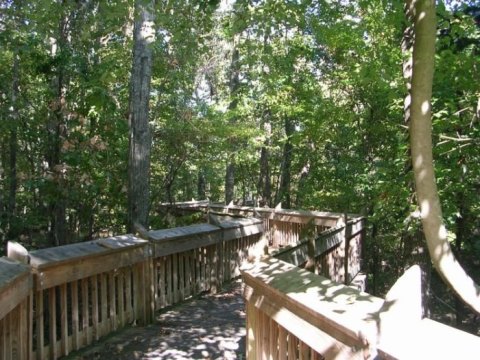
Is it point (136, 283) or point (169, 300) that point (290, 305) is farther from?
point (169, 300)

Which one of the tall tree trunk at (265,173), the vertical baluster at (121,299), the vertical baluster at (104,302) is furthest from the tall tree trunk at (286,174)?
the vertical baluster at (104,302)

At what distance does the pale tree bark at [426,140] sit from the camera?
2.39m

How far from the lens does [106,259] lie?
5113 millimetres

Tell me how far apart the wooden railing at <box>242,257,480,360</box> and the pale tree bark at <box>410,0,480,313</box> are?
479 mm

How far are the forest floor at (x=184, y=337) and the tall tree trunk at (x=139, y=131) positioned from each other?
6.52ft

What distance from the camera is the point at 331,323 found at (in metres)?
2.20

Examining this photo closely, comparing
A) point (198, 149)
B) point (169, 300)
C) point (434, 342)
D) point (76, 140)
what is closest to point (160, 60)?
point (198, 149)

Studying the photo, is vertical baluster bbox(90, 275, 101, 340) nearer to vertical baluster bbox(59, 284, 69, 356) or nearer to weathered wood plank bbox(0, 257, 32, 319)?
vertical baluster bbox(59, 284, 69, 356)

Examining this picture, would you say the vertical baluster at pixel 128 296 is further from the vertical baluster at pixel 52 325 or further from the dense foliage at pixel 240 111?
the dense foliage at pixel 240 111

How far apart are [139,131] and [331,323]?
622 cm

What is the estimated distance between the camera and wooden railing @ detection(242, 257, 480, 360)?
1689 mm

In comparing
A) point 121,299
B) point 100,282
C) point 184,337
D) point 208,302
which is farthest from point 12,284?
point 208,302

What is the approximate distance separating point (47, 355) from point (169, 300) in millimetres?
2193

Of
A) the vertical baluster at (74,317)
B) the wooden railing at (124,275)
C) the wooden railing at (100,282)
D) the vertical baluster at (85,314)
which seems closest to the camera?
the wooden railing at (100,282)
